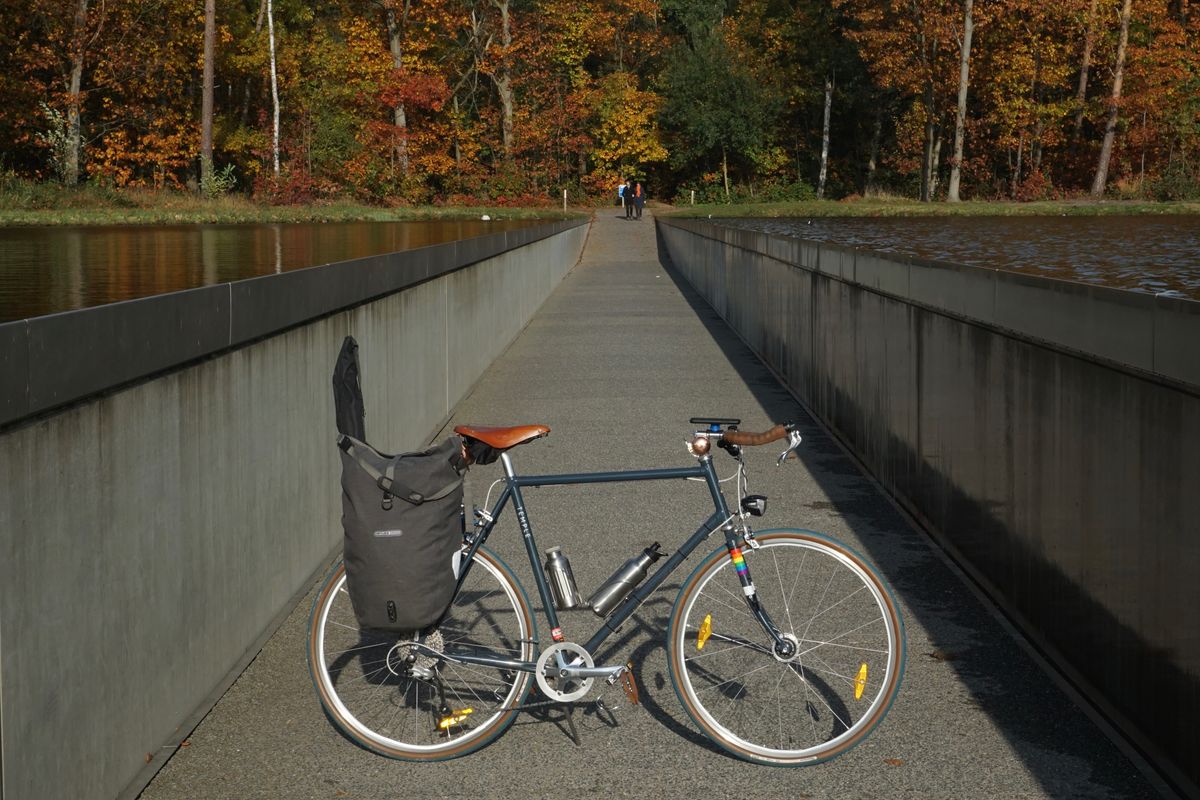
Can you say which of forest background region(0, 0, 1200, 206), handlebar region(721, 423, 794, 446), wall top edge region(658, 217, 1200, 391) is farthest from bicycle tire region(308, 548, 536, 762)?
forest background region(0, 0, 1200, 206)

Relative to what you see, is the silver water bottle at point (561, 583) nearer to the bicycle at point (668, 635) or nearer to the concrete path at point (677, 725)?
the bicycle at point (668, 635)

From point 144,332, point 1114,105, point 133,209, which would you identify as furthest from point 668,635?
point 1114,105

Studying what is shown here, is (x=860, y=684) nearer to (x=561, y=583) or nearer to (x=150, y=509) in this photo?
(x=561, y=583)

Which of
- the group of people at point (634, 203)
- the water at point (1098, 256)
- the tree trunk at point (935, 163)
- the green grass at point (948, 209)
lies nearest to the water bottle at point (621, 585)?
the water at point (1098, 256)

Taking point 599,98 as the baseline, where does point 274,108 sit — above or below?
below

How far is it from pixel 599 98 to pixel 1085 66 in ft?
80.2

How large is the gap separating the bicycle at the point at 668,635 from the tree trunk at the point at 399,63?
67435 mm

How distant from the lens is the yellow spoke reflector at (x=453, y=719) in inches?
195

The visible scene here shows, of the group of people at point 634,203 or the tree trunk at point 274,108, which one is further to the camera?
the group of people at point 634,203

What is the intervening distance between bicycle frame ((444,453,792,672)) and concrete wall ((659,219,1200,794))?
3.87 ft

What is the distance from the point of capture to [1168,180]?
2432 inches

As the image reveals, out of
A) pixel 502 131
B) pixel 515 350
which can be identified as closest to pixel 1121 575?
pixel 515 350

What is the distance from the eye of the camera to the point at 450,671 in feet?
17.1

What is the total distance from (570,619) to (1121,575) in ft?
6.00
